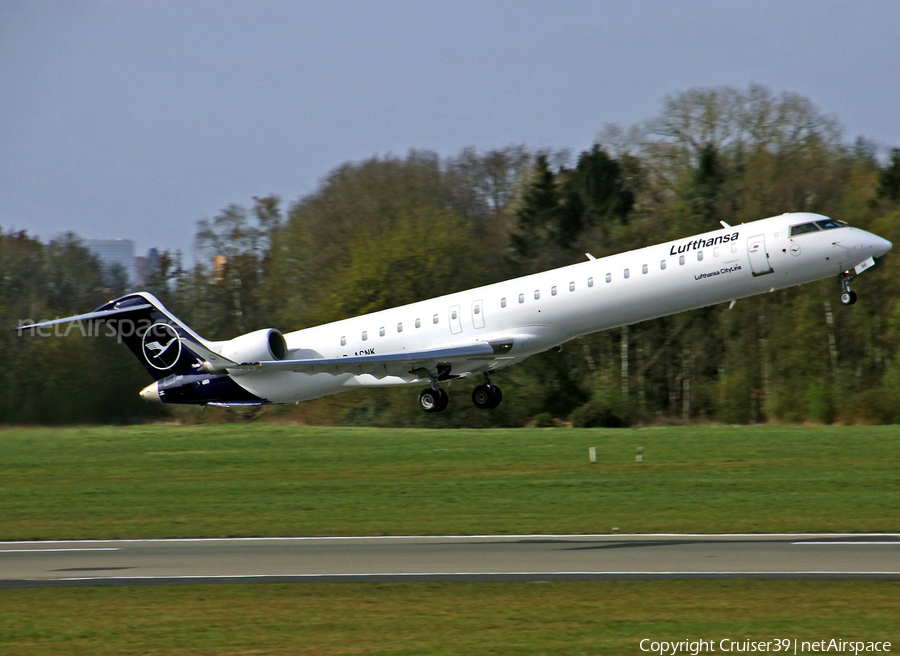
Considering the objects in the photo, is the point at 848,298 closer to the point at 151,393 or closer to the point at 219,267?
the point at 151,393

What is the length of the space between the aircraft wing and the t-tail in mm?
2031

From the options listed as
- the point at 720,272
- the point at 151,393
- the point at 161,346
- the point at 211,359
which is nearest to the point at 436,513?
the point at 211,359

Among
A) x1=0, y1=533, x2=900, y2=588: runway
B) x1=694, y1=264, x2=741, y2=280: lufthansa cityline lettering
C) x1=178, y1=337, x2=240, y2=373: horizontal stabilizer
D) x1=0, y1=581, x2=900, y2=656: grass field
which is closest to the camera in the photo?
x1=0, y1=581, x2=900, y2=656: grass field

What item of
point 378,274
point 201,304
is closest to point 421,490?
point 378,274

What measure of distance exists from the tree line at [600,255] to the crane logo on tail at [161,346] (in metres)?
2.78

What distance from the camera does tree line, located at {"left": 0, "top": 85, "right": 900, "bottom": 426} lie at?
46906mm

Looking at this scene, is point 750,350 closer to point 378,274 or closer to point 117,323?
point 378,274

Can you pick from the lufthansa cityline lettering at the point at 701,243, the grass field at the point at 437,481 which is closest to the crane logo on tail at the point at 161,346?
the grass field at the point at 437,481

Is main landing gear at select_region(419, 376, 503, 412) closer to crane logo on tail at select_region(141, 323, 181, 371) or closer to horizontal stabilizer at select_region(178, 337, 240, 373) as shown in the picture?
horizontal stabilizer at select_region(178, 337, 240, 373)

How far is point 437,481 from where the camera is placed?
29922 mm

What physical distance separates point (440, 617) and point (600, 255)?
40.7 metres

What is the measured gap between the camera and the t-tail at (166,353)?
29188 mm

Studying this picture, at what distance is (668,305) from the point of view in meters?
24.3

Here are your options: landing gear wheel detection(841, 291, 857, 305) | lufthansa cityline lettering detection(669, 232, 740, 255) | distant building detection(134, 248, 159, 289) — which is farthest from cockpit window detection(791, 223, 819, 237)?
distant building detection(134, 248, 159, 289)
